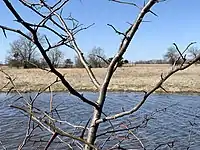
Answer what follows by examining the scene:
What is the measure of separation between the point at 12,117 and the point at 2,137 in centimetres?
252

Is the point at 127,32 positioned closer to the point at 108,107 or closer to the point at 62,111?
the point at 62,111

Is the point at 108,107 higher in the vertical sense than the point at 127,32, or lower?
lower

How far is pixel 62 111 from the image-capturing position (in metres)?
13.2

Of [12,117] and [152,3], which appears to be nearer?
[152,3]

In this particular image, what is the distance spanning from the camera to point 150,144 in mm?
8625

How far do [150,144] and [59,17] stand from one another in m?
7.48

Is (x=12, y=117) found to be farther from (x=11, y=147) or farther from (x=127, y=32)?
(x=127, y=32)

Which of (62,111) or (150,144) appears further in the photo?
(62,111)

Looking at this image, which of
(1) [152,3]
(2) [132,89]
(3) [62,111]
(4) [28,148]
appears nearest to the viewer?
(1) [152,3]

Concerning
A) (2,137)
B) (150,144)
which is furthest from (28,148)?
(150,144)

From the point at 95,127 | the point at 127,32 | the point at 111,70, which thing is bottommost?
the point at 95,127

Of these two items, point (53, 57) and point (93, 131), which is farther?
point (53, 57)

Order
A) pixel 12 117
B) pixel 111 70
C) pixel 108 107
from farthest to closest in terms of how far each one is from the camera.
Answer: pixel 108 107
pixel 12 117
pixel 111 70

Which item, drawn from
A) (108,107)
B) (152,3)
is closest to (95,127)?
(152,3)
